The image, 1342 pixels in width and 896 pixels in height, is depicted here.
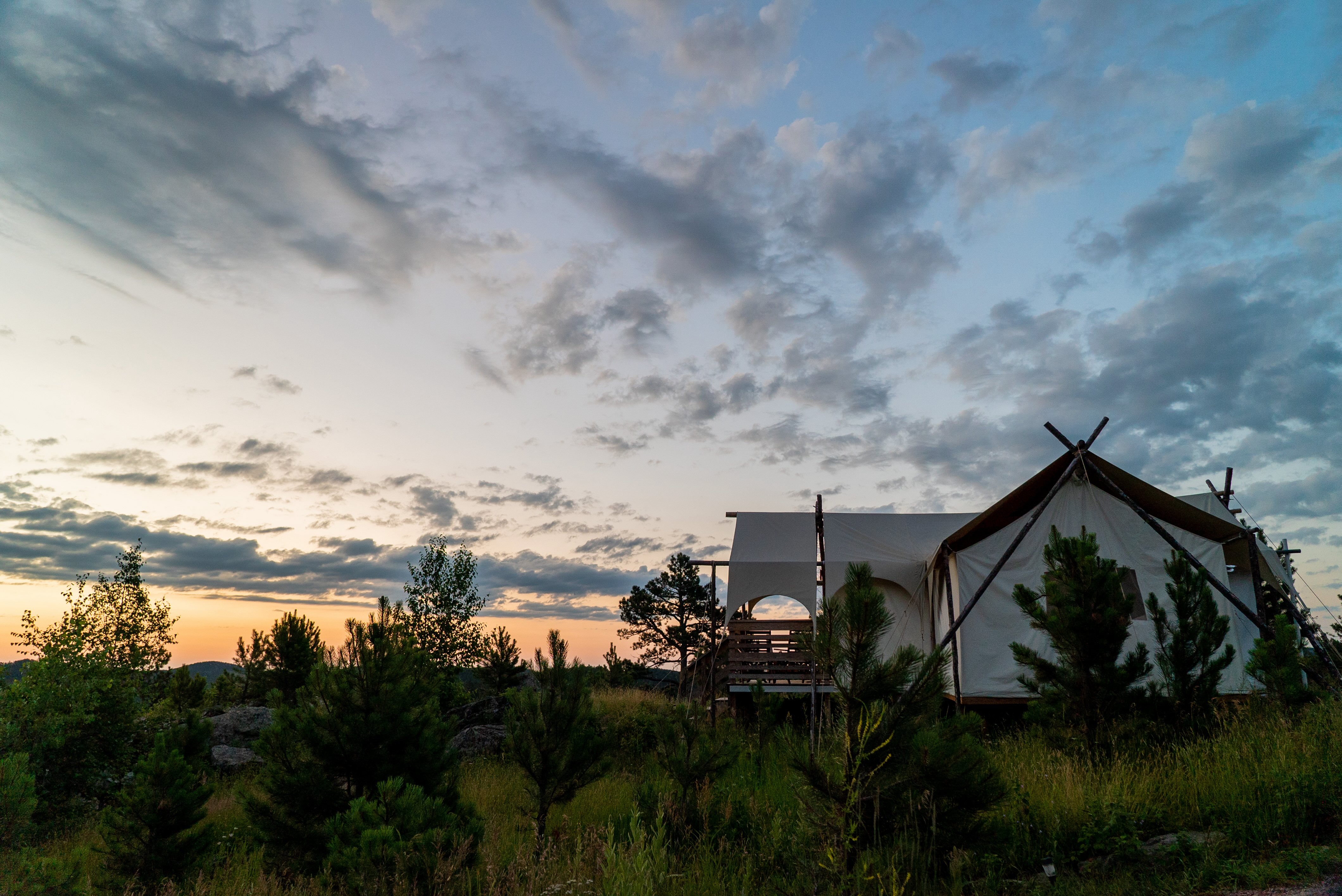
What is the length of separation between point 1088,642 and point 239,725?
19148mm

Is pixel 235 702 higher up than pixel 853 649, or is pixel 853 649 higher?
pixel 853 649

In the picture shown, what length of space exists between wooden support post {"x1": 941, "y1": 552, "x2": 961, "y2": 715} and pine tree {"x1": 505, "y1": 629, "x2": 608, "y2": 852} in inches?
278

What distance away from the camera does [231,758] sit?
625 inches

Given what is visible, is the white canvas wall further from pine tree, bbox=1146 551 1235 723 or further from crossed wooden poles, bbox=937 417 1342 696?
pine tree, bbox=1146 551 1235 723

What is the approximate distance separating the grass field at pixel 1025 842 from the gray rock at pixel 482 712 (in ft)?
28.4

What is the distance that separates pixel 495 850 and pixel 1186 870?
5.78m

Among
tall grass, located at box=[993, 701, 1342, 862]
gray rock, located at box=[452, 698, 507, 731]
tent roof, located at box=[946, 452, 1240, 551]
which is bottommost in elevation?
gray rock, located at box=[452, 698, 507, 731]

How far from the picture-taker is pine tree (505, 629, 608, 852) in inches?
342

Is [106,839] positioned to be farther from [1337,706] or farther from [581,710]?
[1337,706]

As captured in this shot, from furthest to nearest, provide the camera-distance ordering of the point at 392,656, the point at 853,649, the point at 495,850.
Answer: the point at 392,656 → the point at 495,850 → the point at 853,649

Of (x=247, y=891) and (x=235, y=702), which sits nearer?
(x=247, y=891)

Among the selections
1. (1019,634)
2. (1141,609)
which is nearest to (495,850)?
(1019,634)

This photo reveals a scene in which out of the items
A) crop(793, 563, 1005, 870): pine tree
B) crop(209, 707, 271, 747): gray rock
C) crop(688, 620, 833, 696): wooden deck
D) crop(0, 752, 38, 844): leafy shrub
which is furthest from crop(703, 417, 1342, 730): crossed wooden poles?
crop(209, 707, 271, 747): gray rock

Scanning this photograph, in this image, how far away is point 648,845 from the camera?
6.69 m
